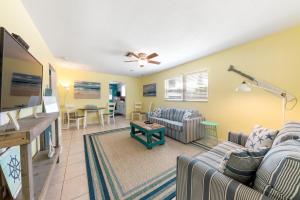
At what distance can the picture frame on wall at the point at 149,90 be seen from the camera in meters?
6.12

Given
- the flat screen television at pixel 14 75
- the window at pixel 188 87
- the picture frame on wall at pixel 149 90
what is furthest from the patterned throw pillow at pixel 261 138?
the picture frame on wall at pixel 149 90

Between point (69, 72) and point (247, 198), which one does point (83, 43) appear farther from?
point (247, 198)

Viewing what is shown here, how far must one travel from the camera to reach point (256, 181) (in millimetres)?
816

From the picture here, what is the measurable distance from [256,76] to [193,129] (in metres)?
1.90

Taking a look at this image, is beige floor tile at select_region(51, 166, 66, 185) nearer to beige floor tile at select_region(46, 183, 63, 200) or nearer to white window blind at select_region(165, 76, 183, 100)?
beige floor tile at select_region(46, 183, 63, 200)

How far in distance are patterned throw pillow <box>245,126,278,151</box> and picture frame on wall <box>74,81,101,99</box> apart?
18.7 feet

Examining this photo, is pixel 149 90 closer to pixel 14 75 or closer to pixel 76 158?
pixel 76 158

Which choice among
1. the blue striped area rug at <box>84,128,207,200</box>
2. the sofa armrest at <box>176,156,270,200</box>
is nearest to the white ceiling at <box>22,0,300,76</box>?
the sofa armrest at <box>176,156,270,200</box>

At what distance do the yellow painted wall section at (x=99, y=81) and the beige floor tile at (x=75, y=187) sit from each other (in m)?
4.07

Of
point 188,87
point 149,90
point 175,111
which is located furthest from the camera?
point 149,90

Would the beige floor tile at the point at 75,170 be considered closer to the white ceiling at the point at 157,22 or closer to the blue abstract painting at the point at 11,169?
the blue abstract painting at the point at 11,169

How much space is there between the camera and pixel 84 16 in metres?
1.91

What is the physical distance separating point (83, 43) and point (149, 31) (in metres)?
1.62

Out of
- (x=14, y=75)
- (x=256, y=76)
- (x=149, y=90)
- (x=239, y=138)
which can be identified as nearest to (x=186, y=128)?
(x=239, y=138)
